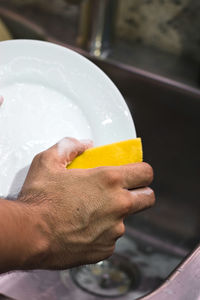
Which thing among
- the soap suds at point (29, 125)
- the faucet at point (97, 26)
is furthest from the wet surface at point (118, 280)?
the faucet at point (97, 26)

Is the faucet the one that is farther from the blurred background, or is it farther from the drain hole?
the drain hole

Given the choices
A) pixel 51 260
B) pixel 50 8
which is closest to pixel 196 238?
pixel 51 260

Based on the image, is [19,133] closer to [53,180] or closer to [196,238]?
[53,180]

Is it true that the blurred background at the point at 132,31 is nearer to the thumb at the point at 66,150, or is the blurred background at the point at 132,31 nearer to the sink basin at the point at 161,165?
the sink basin at the point at 161,165

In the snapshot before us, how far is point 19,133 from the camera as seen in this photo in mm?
648

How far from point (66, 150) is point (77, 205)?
8 centimetres

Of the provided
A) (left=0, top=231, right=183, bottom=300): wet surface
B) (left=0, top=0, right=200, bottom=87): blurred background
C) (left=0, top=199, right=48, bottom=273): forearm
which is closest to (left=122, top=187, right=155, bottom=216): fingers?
(left=0, top=199, right=48, bottom=273): forearm

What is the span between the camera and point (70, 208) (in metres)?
0.50

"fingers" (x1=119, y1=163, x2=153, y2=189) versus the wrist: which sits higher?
"fingers" (x1=119, y1=163, x2=153, y2=189)

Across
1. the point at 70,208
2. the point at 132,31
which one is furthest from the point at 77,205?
the point at 132,31

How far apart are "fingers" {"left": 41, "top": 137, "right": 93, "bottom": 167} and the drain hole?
45cm

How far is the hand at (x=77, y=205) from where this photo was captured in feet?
1.64

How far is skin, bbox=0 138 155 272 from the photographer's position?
19.0 inches

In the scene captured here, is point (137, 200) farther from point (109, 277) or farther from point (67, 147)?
point (109, 277)
